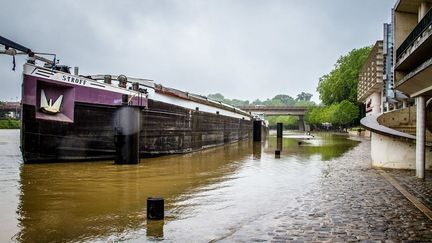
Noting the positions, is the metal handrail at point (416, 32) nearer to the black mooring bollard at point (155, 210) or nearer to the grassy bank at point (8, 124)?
the black mooring bollard at point (155, 210)

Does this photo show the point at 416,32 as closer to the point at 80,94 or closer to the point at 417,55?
the point at 417,55

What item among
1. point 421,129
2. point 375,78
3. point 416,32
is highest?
point 375,78

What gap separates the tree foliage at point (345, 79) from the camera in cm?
7944

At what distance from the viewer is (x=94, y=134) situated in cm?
1886

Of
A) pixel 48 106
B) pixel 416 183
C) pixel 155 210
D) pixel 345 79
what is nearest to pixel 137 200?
pixel 155 210

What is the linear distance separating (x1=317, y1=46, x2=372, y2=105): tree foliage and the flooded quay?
68790 mm

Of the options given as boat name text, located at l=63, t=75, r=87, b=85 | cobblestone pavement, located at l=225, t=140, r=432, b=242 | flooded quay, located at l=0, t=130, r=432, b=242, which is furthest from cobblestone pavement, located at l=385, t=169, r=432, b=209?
boat name text, located at l=63, t=75, r=87, b=85

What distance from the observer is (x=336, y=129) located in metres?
101

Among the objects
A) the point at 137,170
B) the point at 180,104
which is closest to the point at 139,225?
the point at 137,170

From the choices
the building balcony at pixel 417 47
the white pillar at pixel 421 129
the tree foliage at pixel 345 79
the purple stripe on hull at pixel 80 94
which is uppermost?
the tree foliage at pixel 345 79

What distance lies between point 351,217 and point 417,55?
22.3 feet

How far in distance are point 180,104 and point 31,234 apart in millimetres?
20904

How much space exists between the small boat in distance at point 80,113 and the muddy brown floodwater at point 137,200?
133cm

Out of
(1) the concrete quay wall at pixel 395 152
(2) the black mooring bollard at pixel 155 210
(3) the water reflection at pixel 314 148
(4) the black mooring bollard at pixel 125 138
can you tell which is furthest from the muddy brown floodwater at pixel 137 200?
(3) the water reflection at pixel 314 148
